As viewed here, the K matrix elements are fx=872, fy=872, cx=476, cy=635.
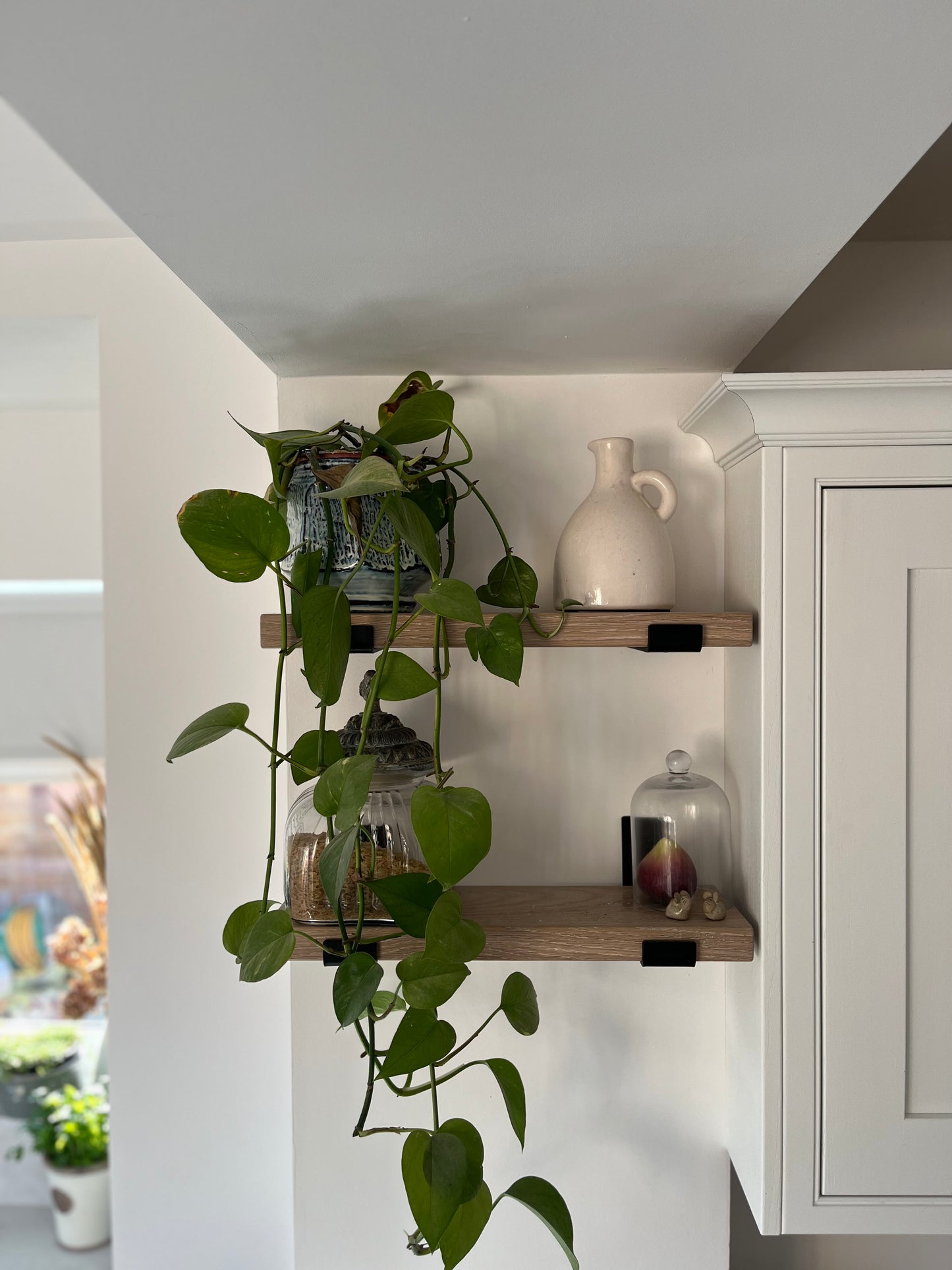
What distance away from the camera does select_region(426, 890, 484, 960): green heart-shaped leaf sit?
2.56 feet

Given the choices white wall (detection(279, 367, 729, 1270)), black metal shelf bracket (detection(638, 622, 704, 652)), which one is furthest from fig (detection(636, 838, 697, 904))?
black metal shelf bracket (detection(638, 622, 704, 652))

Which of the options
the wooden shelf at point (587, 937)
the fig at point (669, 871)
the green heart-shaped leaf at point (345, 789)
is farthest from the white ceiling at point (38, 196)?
the fig at point (669, 871)

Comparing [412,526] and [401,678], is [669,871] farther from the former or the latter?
[412,526]

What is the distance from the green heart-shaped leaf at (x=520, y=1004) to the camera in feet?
2.91

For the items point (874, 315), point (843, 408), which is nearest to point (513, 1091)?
point (843, 408)

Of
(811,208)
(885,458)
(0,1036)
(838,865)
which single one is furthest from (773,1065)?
(0,1036)

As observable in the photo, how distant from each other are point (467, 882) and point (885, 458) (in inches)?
27.7

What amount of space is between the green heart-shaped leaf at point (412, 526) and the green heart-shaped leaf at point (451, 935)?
1.00ft

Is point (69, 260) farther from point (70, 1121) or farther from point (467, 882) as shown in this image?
point (70, 1121)

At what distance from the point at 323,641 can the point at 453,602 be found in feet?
0.41

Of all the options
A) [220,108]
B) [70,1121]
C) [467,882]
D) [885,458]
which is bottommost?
[70,1121]

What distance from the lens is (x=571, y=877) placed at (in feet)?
3.68

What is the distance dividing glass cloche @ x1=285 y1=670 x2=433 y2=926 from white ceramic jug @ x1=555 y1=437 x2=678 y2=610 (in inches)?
10.0

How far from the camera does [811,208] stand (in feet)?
2.28
